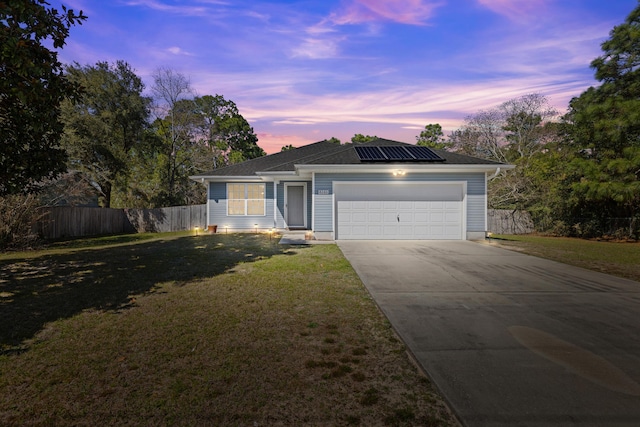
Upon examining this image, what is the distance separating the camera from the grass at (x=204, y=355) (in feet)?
7.19

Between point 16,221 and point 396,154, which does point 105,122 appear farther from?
point 396,154

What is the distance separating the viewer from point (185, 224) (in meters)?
19.6

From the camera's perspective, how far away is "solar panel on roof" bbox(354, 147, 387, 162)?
38.7ft

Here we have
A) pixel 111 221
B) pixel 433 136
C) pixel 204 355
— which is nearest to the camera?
pixel 204 355

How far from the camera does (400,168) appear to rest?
37.9ft

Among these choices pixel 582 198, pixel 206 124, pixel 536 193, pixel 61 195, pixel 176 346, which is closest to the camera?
pixel 176 346

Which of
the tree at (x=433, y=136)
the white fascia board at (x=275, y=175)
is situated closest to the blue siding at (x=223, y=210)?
the white fascia board at (x=275, y=175)

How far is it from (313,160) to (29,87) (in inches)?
335

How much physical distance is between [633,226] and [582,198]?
235 centimetres

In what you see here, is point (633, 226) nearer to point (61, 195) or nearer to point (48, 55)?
point (48, 55)

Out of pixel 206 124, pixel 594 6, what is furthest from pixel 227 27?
pixel 206 124

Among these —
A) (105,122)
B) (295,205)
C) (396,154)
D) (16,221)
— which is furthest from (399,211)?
(105,122)

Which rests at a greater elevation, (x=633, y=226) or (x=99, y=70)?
(x=99, y=70)

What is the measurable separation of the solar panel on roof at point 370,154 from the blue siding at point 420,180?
0.63 m
